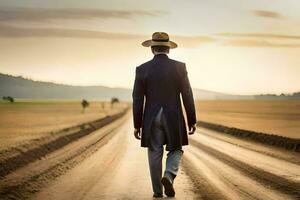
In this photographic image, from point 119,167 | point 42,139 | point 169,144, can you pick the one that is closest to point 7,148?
point 42,139

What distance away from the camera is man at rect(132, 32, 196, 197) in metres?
8.70

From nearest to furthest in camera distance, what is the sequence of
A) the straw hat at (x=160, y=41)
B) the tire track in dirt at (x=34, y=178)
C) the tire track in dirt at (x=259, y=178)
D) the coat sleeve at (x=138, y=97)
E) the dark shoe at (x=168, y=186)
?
1. the dark shoe at (x=168, y=186)
2. the straw hat at (x=160, y=41)
3. the coat sleeve at (x=138, y=97)
4. the tire track in dirt at (x=34, y=178)
5. the tire track in dirt at (x=259, y=178)

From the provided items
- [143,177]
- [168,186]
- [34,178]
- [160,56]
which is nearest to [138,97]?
[160,56]

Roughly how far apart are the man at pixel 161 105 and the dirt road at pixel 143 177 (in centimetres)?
61

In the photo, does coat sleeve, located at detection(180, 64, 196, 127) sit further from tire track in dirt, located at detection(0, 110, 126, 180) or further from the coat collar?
tire track in dirt, located at detection(0, 110, 126, 180)

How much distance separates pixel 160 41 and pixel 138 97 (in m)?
0.88

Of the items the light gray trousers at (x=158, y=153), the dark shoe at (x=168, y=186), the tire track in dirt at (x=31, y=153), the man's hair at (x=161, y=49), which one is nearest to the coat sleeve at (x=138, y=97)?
the light gray trousers at (x=158, y=153)

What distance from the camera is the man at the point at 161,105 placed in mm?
8703

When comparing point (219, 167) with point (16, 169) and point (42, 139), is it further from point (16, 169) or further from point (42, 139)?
point (42, 139)

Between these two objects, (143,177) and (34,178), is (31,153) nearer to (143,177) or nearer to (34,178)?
(34,178)

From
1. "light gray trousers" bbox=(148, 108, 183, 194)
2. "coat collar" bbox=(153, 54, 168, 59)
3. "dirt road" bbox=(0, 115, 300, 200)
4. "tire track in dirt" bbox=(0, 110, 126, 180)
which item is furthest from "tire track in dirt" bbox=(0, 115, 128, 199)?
"coat collar" bbox=(153, 54, 168, 59)

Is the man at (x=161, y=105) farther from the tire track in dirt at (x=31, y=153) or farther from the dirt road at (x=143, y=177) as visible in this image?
the tire track in dirt at (x=31, y=153)

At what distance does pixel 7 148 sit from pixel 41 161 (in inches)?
128

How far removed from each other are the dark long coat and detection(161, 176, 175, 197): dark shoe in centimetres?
49
